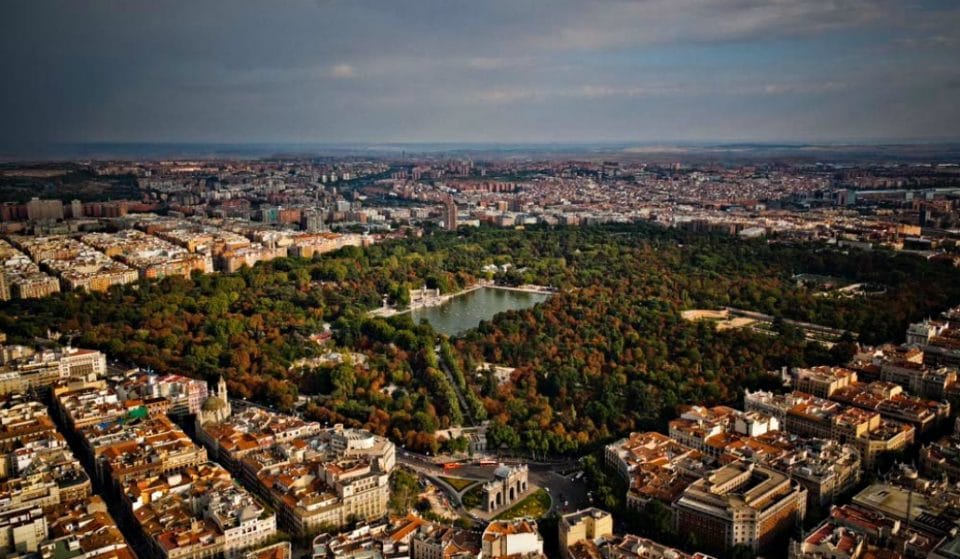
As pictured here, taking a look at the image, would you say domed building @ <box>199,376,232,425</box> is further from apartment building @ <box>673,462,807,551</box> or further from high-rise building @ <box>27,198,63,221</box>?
high-rise building @ <box>27,198,63,221</box>

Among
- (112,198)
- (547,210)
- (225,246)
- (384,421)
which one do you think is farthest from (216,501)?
(547,210)

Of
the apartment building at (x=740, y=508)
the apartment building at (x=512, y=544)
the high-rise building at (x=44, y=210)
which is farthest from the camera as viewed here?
the high-rise building at (x=44, y=210)

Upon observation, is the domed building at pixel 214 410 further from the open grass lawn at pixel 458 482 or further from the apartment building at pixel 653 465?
the apartment building at pixel 653 465

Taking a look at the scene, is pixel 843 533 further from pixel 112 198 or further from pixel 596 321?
pixel 112 198

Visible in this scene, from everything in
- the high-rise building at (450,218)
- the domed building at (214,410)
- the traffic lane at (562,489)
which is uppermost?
the high-rise building at (450,218)

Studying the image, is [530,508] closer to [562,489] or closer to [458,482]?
[562,489]

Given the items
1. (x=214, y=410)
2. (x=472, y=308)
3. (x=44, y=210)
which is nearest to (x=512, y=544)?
(x=214, y=410)

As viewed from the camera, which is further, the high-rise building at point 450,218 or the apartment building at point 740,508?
the high-rise building at point 450,218

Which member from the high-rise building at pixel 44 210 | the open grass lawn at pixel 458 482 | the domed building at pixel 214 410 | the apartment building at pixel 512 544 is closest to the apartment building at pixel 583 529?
the apartment building at pixel 512 544
